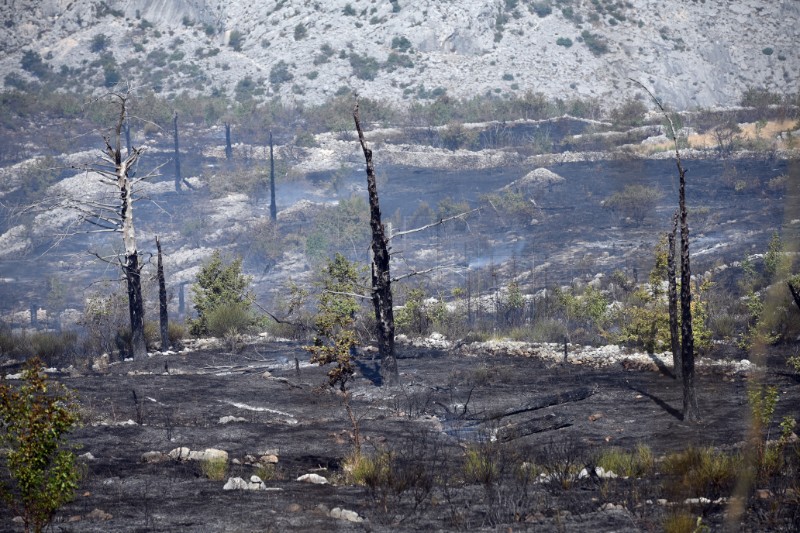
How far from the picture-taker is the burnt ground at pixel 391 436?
10.7 m

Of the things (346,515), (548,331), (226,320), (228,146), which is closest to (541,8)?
(228,146)

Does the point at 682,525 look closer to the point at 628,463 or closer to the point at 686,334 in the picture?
the point at 628,463

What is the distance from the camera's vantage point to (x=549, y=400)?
2105 centimetres

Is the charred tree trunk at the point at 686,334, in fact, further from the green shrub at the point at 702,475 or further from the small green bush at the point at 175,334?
the small green bush at the point at 175,334

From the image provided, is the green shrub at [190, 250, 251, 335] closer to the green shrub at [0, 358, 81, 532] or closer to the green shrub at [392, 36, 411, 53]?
the green shrub at [0, 358, 81, 532]

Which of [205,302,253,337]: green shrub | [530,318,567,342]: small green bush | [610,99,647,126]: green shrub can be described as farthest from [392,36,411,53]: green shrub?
[205,302,253,337]: green shrub

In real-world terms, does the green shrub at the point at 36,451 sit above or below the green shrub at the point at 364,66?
below

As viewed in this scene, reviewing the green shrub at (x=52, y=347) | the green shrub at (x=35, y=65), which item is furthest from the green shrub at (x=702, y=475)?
the green shrub at (x=35, y=65)

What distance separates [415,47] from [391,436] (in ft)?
267

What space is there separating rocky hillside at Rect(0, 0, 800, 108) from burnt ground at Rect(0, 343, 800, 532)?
210ft

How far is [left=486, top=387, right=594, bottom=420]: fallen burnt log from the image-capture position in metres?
19.9

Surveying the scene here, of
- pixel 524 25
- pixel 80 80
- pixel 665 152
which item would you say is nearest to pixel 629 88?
pixel 524 25

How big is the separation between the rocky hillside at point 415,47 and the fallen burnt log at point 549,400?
67.0 m

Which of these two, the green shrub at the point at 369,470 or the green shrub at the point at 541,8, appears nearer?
the green shrub at the point at 369,470
